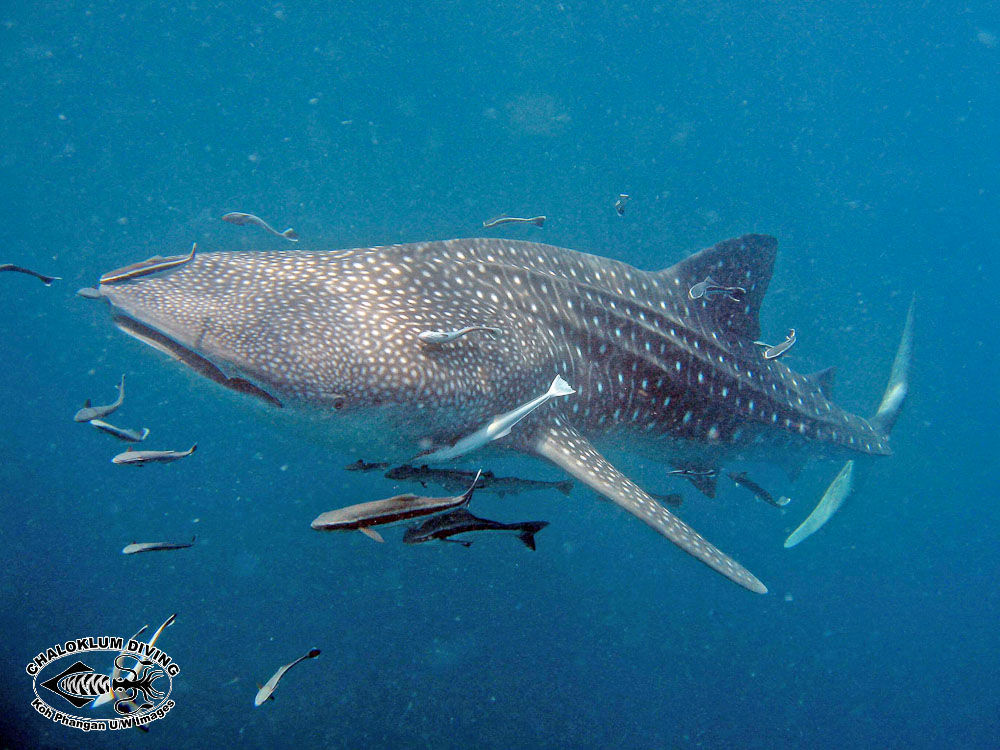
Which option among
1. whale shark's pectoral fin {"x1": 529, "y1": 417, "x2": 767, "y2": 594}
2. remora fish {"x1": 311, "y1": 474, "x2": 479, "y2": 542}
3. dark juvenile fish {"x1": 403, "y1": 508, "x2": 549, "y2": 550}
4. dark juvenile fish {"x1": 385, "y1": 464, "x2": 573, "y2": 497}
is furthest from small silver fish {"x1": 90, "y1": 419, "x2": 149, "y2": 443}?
whale shark's pectoral fin {"x1": 529, "y1": 417, "x2": 767, "y2": 594}

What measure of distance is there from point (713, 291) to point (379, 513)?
549 centimetres

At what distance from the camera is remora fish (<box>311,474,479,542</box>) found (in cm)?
236

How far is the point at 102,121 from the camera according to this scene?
16562 mm

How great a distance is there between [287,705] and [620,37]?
1119 inches

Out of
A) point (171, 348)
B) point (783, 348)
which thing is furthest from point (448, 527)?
point (783, 348)

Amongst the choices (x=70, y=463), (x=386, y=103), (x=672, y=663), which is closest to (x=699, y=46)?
(x=386, y=103)

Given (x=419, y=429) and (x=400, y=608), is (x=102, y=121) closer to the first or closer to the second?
(x=400, y=608)

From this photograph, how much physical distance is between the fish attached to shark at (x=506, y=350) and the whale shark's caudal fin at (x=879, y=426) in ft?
6.61

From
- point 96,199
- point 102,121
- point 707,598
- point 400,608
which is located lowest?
point 707,598

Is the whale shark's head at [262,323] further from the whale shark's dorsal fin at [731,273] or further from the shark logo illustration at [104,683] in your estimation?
the whale shark's dorsal fin at [731,273]

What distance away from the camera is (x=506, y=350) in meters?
4.20

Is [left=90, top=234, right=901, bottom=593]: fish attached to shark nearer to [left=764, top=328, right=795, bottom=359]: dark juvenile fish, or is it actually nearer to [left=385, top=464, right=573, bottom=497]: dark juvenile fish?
[left=385, top=464, right=573, bottom=497]: dark juvenile fish

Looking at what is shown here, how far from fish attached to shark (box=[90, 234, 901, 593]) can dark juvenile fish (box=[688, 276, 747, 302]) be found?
2.5 inches

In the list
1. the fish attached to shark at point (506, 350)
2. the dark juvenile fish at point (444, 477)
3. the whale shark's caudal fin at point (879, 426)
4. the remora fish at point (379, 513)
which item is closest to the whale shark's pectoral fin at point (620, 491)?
the fish attached to shark at point (506, 350)
